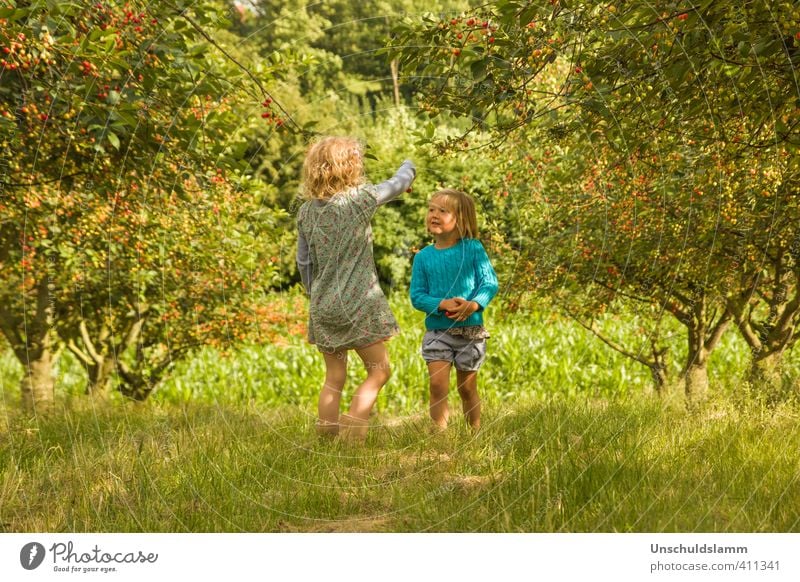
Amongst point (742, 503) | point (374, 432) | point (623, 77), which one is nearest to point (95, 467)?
point (374, 432)

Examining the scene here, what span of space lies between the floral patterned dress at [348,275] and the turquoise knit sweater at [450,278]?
322 millimetres

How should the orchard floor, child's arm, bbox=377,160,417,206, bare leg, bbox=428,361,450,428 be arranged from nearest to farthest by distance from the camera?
the orchard floor < child's arm, bbox=377,160,417,206 < bare leg, bbox=428,361,450,428

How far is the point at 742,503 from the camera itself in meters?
3.47

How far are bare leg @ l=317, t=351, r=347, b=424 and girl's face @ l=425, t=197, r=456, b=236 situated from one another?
92 cm

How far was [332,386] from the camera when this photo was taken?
4.58 meters

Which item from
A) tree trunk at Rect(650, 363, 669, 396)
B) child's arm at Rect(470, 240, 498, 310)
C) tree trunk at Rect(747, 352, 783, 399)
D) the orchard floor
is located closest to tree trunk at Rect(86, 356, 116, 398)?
the orchard floor

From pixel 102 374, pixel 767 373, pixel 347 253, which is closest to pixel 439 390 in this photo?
pixel 347 253

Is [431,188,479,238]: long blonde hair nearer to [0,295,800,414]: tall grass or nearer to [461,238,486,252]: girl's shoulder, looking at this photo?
[461,238,486,252]: girl's shoulder

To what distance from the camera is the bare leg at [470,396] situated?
185 inches

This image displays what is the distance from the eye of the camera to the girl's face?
4551 mm

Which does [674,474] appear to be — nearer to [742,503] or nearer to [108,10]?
[742,503]

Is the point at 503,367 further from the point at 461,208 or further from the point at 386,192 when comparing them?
the point at 386,192

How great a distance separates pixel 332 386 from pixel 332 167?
1308 mm

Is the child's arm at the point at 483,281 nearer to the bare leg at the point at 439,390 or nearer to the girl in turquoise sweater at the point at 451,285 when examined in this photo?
the girl in turquoise sweater at the point at 451,285
